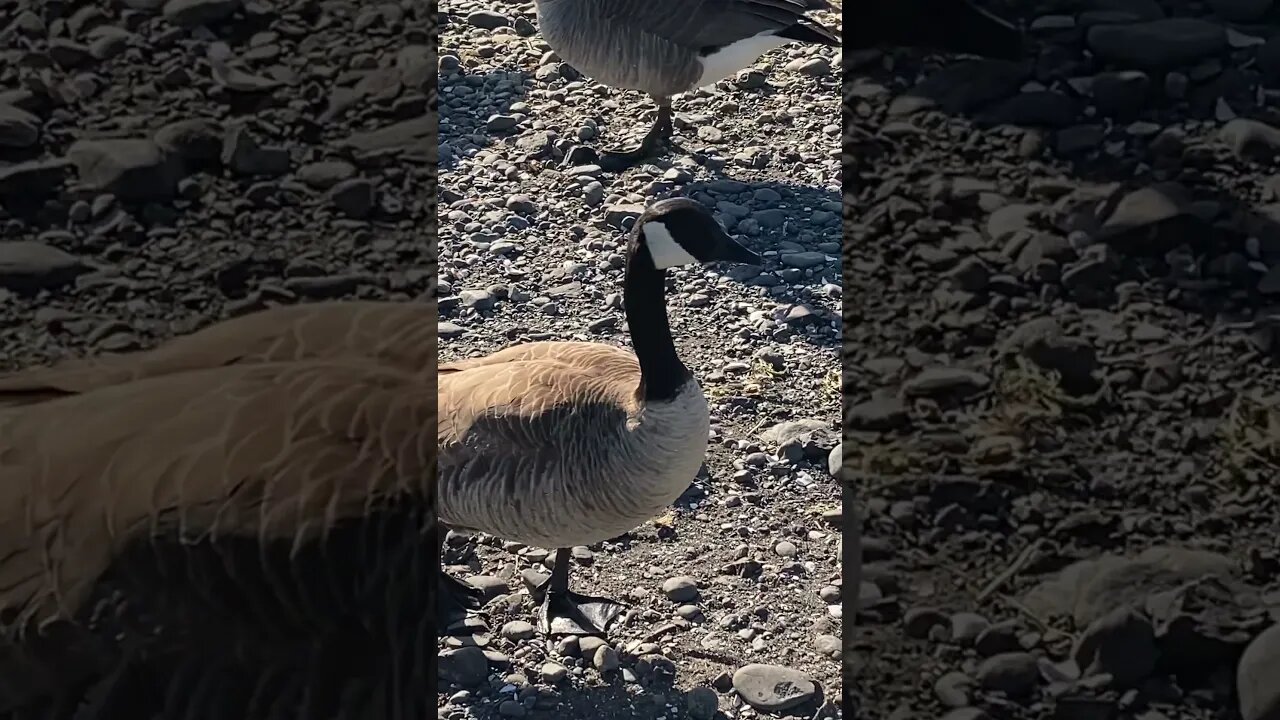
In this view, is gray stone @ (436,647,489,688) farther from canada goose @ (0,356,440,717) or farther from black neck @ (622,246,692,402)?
canada goose @ (0,356,440,717)

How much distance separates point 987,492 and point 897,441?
14 centimetres

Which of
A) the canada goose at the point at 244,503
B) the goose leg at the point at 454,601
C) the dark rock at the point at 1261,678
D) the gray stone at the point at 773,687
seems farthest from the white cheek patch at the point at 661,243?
the dark rock at the point at 1261,678

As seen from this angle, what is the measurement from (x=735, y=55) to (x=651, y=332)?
3449 mm

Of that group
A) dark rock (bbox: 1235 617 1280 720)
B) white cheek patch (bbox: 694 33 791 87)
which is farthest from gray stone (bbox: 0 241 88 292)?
white cheek patch (bbox: 694 33 791 87)

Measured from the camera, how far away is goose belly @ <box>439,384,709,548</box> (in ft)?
12.9

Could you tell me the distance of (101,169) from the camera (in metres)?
1.87

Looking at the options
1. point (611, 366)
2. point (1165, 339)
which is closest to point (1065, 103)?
point (1165, 339)

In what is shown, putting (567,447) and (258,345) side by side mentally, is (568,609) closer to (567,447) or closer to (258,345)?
(567,447)

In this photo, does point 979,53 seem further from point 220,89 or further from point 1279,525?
point 220,89

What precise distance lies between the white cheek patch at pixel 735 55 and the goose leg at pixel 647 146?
11.0 inches

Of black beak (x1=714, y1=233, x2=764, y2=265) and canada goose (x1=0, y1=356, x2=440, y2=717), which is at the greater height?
canada goose (x1=0, y1=356, x2=440, y2=717)

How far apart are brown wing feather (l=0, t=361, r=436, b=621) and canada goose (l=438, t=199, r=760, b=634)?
1.94 m

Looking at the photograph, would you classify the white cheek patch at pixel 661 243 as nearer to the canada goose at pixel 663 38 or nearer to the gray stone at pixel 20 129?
the gray stone at pixel 20 129

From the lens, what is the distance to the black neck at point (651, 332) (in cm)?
402
